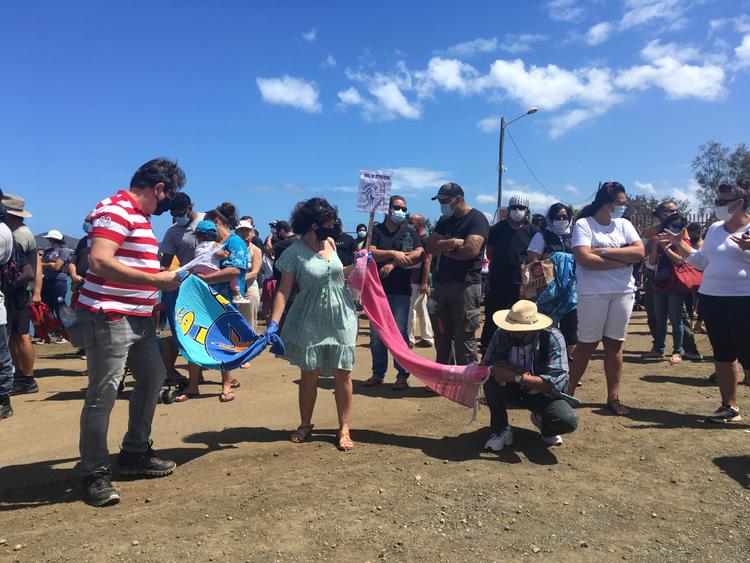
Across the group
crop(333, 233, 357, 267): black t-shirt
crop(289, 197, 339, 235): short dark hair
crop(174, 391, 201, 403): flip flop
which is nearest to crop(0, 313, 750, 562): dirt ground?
crop(174, 391, 201, 403): flip flop

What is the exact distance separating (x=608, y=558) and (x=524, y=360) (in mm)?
1652

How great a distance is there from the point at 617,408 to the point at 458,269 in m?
2.02

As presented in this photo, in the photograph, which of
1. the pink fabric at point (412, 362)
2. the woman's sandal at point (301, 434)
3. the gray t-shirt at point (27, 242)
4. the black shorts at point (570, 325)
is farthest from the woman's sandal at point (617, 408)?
the gray t-shirt at point (27, 242)

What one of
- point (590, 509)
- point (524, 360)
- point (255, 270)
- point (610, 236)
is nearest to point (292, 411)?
point (255, 270)

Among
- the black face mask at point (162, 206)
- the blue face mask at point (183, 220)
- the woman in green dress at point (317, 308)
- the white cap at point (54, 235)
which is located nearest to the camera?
the black face mask at point (162, 206)

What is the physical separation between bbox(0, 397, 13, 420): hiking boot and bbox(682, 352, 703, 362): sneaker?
8474mm

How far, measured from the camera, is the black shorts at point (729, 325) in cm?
464

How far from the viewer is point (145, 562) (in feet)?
8.87

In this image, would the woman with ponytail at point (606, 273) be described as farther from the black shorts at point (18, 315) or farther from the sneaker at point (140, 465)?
the black shorts at point (18, 315)

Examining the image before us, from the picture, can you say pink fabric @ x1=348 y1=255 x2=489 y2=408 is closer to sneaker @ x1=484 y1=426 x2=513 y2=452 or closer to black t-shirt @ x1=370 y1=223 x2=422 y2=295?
sneaker @ x1=484 y1=426 x2=513 y2=452

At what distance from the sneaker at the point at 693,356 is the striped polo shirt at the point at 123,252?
7.36m

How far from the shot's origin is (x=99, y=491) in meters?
3.34

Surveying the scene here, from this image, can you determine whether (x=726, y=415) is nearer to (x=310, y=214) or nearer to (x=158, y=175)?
(x=310, y=214)

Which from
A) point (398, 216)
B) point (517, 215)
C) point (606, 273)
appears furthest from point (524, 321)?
point (398, 216)
